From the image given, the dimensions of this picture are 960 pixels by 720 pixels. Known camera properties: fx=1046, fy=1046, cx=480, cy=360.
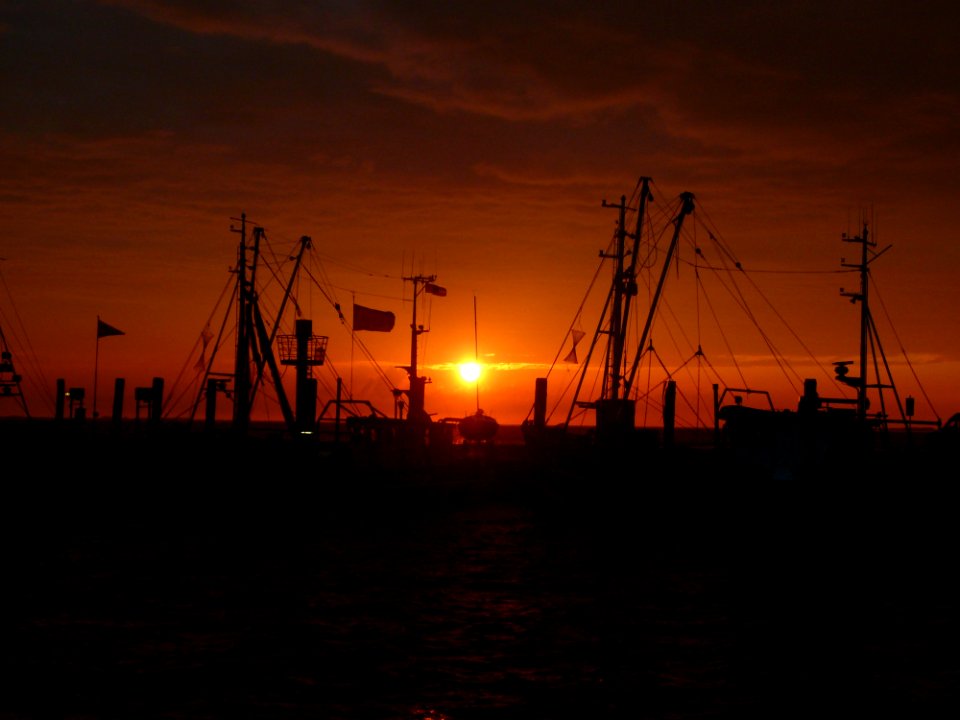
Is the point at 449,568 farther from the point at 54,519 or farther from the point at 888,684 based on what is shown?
the point at 54,519

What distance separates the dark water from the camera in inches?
828

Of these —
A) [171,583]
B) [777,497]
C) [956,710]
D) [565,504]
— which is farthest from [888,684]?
[565,504]

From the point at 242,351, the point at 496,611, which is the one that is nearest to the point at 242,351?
the point at 242,351

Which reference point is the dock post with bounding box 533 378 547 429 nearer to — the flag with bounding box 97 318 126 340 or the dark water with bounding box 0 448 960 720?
the dark water with bounding box 0 448 960 720

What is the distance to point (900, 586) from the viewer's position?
1423 inches

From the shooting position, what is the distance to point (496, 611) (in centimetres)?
3062

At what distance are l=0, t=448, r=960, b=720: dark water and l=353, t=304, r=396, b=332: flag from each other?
17.6 m

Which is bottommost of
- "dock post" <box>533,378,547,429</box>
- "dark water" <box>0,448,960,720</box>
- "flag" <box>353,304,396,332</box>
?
"dark water" <box>0,448,960,720</box>

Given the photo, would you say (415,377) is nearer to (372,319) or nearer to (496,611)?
(372,319)

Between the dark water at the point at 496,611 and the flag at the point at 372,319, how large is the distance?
57.6ft

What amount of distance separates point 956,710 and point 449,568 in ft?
70.4

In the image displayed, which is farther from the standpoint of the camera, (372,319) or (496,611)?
(372,319)

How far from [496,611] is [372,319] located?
42.2m

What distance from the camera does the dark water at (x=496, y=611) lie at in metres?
21.0
